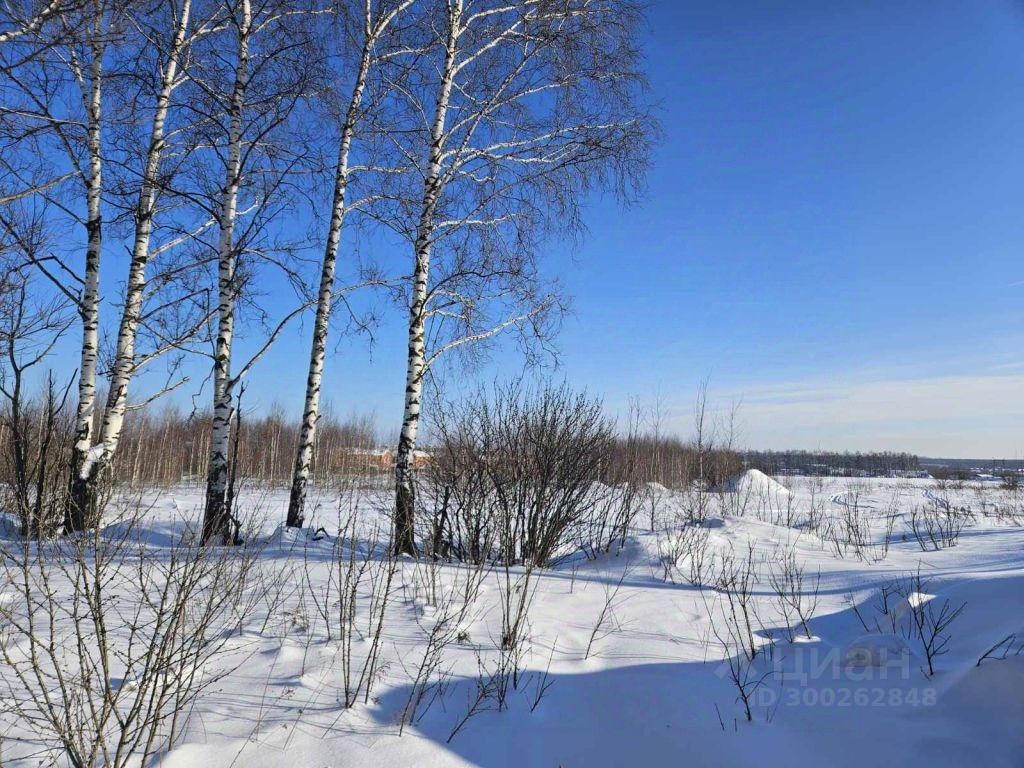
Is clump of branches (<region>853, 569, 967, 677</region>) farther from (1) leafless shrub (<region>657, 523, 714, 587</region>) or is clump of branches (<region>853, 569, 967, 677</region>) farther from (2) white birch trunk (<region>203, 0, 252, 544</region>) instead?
(2) white birch trunk (<region>203, 0, 252, 544</region>)

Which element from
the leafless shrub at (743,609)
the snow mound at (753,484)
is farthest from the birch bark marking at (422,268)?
the snow mound at (753,484)

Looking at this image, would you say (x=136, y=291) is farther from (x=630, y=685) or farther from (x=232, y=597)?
(x=630, y=685)

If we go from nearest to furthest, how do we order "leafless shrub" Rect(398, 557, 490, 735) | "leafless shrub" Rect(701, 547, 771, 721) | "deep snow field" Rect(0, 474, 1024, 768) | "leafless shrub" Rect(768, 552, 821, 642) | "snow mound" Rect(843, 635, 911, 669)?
"deep snow field" Rect(0, 474, 1024, 768), "leafless shrub" Rect(398, 557, 490, 735), "leafless shrub" Rect(701, 547, 771, 721), "snow mound" Rect(843, 635, 911, 669), "leafless shrub" Rect(768, 552, 821, 642)

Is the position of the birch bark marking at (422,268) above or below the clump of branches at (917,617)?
above

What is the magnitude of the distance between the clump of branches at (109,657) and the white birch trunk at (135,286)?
7.97ft

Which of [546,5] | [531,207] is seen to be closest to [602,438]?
[531,207]

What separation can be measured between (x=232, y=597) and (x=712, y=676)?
3.28 metres

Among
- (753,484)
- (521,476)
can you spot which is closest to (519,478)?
(521,476)

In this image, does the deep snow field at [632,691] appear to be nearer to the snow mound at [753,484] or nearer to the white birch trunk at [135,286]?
the white birch trunk at [135,286]

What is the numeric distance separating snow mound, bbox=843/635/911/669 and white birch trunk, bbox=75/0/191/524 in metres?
7.57

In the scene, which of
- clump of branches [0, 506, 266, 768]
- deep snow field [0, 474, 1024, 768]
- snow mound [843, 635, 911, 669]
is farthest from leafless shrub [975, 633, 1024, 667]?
clump of branches [0, 506, 266, 768]

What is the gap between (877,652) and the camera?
3268mm

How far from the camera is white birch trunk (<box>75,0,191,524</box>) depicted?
7004 mm

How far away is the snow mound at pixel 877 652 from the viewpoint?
10.6 ft
